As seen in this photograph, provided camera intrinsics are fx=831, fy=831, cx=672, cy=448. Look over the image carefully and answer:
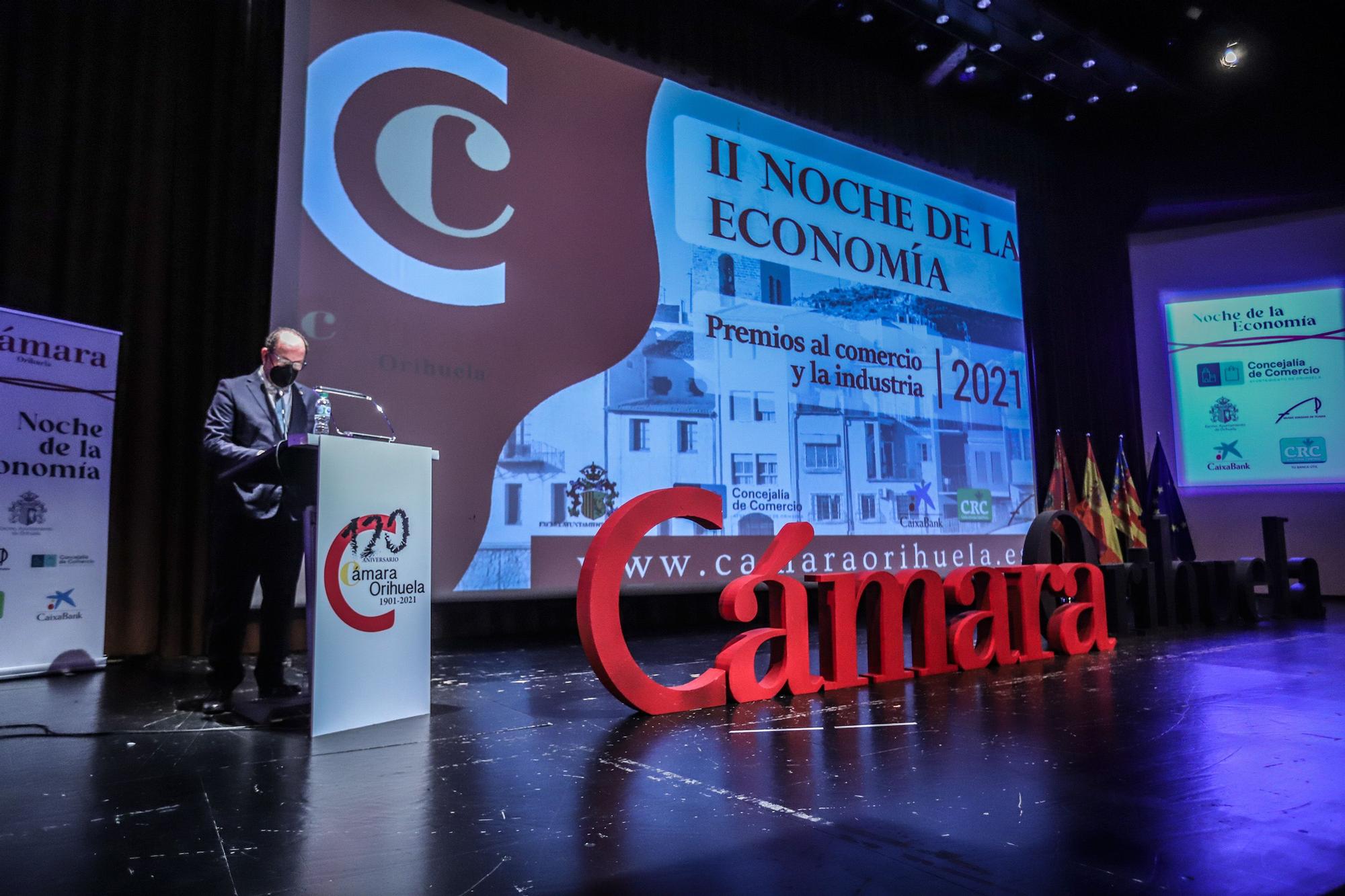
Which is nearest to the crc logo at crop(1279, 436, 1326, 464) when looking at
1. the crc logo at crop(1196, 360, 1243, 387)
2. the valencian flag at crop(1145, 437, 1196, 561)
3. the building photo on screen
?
the building photo on screen

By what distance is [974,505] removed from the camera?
668 cm

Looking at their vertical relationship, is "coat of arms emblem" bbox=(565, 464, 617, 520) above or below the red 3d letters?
above

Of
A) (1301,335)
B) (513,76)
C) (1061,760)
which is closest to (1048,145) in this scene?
(1301,335)

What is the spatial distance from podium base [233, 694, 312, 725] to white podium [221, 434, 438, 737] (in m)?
0.24

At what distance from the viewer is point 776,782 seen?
5.77 ft

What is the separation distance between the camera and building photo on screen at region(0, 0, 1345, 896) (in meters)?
1.61

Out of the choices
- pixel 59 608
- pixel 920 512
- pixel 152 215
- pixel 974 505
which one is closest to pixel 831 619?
pixel 59 608

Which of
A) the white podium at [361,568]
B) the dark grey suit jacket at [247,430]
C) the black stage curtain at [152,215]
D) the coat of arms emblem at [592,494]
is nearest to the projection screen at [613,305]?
the coat of arms emblem at [592,494]

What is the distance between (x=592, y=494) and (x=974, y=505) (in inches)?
134

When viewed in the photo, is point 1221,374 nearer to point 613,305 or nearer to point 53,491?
point 613,305

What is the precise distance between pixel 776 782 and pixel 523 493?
3138 mm

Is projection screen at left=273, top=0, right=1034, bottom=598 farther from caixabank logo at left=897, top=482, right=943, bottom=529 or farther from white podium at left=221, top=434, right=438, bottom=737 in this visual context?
white podium at left=221, top=434, right=438, bottom=737

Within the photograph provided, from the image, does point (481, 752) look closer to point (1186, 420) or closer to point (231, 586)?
point (231, 586)

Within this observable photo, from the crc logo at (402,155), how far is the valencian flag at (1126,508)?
6211 mm
